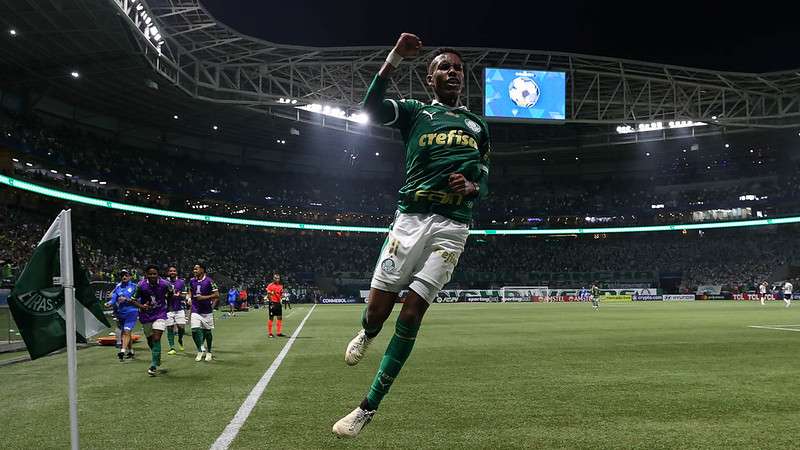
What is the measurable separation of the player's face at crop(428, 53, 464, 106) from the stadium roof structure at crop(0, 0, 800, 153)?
26436 millimetres

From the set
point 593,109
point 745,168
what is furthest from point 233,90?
point 745,168

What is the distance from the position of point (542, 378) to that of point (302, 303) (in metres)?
53.9

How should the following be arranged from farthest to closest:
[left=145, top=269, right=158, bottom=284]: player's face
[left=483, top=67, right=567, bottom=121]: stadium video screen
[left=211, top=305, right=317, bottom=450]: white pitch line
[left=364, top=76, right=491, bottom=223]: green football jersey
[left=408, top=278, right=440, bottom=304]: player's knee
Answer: [left=483, top=67, right=567, bottom=121]: stadium video screen < [left=145, top=269, right=158, bottom=284]: player's face < [left=211, top=305, right=317, bottom=450]: white pitch line < [left=364, top=76, right=491, bottom=223]: green football jersey < [left=408, top=278, right=440, bottom=304]: player's knee

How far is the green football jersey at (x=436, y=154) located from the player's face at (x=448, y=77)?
0.13 metres

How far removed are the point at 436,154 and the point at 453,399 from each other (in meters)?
4.03

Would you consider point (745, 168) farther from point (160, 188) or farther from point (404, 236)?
point (404, 236)

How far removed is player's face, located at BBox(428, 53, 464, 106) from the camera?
506 cm

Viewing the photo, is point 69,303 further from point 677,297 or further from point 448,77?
point 677,297

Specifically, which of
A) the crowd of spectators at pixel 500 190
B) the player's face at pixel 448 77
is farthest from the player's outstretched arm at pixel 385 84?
the crowd of spectators at pixel 500 190

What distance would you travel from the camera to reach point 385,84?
4844mm

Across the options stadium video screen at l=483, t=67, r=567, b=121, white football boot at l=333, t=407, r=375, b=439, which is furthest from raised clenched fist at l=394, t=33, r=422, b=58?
stadium video screen at l=483, t=67, r=567, b=121

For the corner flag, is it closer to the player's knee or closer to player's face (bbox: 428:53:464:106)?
the player's knee

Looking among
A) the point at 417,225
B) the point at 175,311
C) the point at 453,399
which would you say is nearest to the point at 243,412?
the point at 453,399

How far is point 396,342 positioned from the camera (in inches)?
182
